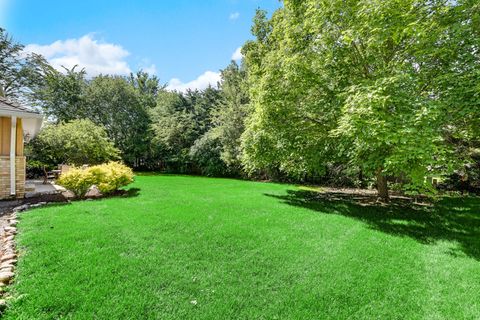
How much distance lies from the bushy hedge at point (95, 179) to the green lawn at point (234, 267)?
1.66 meters

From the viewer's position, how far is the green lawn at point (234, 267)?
3.28 m

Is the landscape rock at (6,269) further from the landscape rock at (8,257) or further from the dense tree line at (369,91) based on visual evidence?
the dense tree line at (369,91)

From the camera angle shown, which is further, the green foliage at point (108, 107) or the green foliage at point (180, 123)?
the green foliage at point (108, 107)

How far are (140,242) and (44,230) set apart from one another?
1.99 metres

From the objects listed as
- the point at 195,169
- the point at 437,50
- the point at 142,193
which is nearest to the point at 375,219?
the point at 437,50

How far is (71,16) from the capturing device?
900cm

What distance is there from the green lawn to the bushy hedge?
166cm

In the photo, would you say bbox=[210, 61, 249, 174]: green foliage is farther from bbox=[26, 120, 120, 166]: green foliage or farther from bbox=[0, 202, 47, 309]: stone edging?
bbox=[0, 202, 47, 309]: stone edging

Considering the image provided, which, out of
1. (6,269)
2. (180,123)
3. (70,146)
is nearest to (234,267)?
(6,269)

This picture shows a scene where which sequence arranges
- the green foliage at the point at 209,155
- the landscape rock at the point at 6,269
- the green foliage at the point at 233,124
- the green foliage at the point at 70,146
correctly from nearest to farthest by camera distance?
the landscape rock at the point at 6,269
the green foliage at the point at 70,146
the green foliage at the point at 233,124
the green foliage at the point at 209,155

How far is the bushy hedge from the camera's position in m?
9.04

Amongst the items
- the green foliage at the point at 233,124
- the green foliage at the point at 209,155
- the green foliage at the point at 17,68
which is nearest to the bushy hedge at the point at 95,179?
the green foliage at the point at 233,124

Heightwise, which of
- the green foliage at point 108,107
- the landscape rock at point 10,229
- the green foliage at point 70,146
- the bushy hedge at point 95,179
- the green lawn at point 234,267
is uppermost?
the green foliage at point 108,107

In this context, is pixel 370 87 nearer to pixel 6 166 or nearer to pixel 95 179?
pixel 95 179
